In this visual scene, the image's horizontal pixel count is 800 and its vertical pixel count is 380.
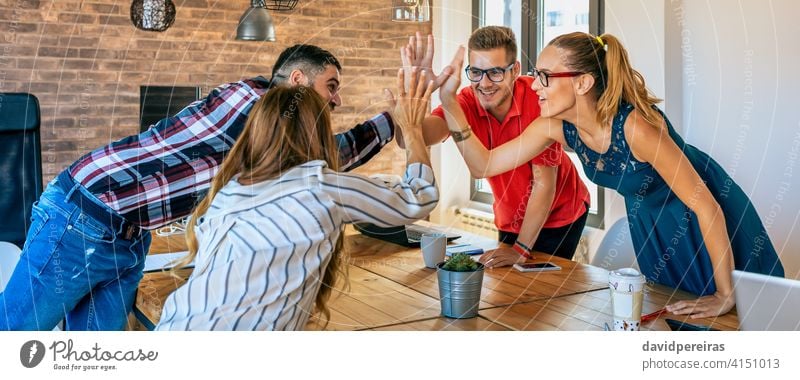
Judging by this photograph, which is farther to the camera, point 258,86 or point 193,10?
point 193,10

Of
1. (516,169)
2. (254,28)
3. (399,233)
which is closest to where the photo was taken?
(399,233)

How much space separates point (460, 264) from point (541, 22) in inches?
107

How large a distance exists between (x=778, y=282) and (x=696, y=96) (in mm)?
1970

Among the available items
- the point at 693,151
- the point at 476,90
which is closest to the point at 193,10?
the point at 476,90

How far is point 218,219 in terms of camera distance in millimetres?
1319

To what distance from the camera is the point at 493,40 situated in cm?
215

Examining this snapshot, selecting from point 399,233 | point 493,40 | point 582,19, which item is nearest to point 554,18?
point 582,19

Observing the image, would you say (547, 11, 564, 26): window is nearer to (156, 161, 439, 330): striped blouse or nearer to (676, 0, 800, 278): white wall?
(676, 0, 800, 278): white wall

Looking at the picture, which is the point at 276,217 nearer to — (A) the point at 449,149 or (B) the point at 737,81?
(B) the point at 737,81

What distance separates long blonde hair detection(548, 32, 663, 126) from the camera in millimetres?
1746

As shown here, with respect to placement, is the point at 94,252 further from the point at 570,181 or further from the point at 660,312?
the point at 570,181

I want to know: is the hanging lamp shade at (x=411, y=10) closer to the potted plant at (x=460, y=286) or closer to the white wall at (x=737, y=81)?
the white wall at (x=737, y=81)

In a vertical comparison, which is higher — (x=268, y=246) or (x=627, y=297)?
(x=268, y=246)

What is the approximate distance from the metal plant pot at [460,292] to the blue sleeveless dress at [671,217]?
1.60 feet
